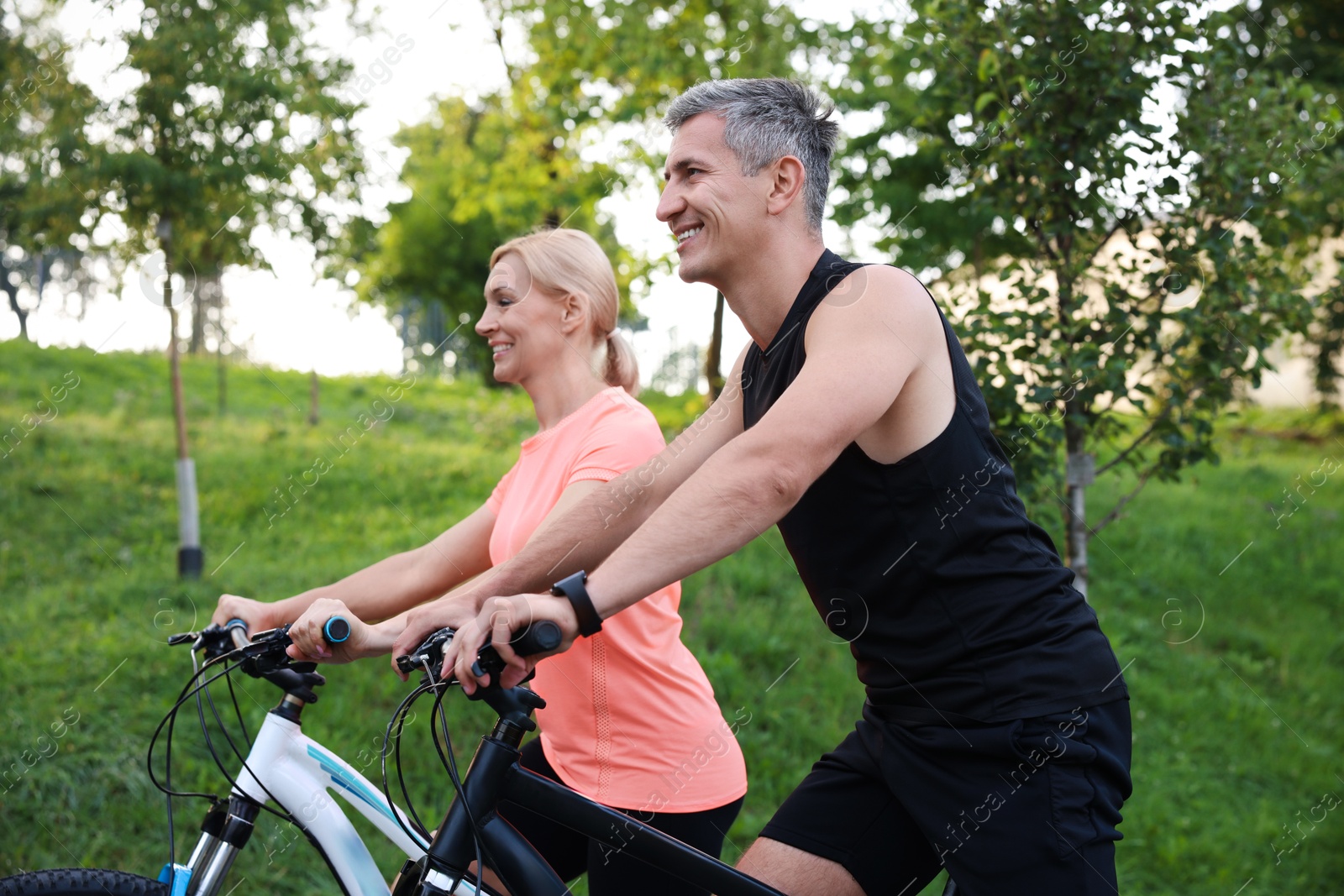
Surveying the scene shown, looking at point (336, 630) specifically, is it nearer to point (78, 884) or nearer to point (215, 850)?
point (215, 850)

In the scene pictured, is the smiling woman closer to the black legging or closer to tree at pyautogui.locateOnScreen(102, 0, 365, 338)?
the black legging

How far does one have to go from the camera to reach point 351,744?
16.0 ft

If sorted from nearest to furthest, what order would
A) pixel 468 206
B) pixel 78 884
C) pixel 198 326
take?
pixel 78 884, pixel 468 206, pixel 198 326

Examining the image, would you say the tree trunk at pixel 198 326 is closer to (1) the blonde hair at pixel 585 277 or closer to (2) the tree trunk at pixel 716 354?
A: (2) the tree trunk at pixel 716 354

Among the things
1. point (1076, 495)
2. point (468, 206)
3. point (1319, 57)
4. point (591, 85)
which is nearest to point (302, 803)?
point (1076, 495)

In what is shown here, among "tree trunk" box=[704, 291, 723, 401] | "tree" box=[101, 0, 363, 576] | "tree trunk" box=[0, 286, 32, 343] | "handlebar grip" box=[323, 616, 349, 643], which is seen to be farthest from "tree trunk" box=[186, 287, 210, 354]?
"handlebar grip" box=[323, 616, 349, 643]

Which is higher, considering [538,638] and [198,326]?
[198,326]

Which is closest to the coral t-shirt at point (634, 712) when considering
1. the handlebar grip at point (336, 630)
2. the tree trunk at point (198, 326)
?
the handlebar grip at point (336, 630)

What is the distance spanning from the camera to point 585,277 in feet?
8.82

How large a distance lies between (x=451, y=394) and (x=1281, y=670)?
33.2 ft

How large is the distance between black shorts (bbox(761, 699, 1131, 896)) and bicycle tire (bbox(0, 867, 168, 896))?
1.21 meters

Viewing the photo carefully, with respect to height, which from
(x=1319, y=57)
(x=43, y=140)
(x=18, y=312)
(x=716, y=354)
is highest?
(x=1319, y=57)

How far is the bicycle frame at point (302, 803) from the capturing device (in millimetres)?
1984

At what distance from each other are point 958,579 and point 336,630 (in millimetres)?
1070
